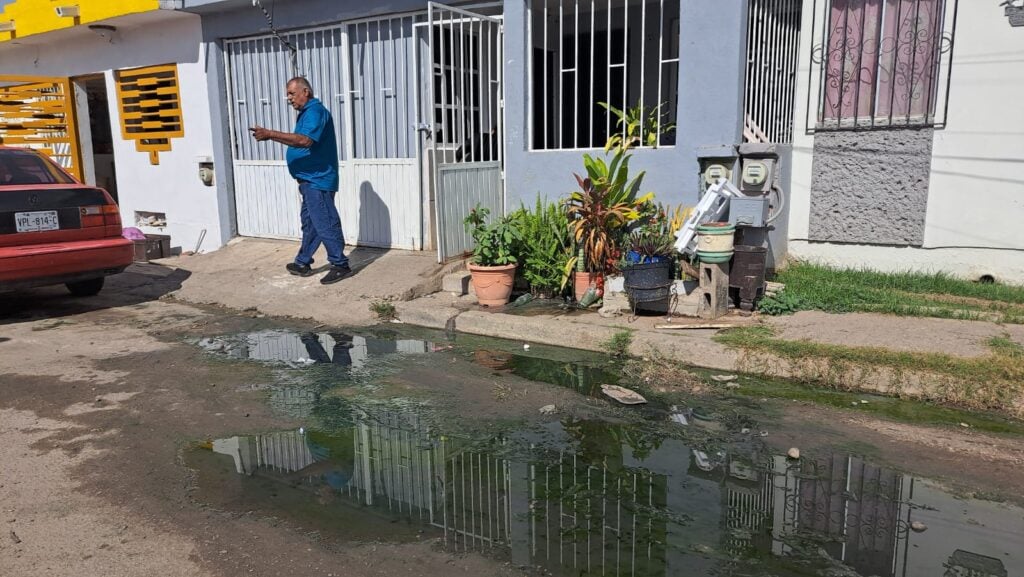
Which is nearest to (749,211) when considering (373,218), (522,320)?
(522,320)

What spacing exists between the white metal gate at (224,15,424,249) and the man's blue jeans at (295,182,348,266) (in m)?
1.19

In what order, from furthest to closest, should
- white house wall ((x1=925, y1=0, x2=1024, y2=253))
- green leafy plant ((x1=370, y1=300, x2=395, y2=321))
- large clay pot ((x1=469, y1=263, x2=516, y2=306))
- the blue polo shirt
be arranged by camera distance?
the blue polo shirt < green leafy plant ((x1=370, y1=300, x2=395, y2=321)) < large clay pot ((x1=469, y1=263, x2=516, y2=306)) < white house wall ((x1=925, y1=0, x2=1024, y2=253))

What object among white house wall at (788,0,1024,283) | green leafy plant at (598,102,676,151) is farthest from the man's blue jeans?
white house wall at (788,0,1024,283)

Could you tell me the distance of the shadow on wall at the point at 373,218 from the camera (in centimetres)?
902

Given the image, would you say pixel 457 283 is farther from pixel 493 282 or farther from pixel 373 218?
pixel 373 218

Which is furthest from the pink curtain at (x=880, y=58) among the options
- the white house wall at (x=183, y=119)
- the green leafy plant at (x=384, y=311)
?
the white house wall at (x=183, y=119)

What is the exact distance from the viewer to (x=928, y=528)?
313 cm

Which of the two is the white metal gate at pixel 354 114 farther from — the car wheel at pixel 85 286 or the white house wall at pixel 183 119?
the car wheel at pixel 85 286

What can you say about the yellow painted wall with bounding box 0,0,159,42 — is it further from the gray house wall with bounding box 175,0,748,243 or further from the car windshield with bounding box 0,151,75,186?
the car windshield with bounding box 0,151,75,186

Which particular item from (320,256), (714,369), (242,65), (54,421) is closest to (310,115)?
(320,256)

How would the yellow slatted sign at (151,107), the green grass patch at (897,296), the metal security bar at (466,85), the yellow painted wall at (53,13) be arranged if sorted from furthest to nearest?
the yellow slatted sign at (151,107), the yellow painted wall at (53,13), the metal security bar at (466,85), the green grass patch at (897,296)

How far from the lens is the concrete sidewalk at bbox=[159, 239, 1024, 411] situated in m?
5.01

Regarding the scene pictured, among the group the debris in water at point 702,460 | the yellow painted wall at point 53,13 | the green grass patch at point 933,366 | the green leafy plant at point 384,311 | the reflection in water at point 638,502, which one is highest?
the yellow painted wall at point 53,13

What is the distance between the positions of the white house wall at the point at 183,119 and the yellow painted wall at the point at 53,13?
34cm
